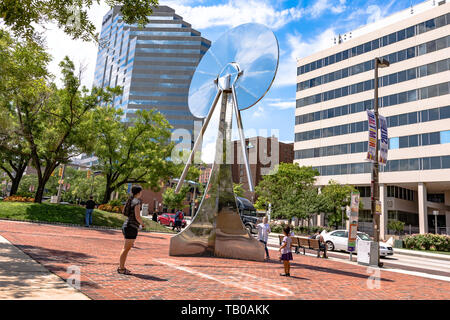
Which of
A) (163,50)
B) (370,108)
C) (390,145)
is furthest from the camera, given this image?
(163,50)

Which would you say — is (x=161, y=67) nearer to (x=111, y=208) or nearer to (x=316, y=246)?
(x=111, y=208)

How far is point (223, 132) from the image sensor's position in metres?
12.1

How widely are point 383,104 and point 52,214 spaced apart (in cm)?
4406

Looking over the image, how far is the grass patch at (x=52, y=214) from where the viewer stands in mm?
19031

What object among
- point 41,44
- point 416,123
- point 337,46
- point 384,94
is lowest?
point 41,44

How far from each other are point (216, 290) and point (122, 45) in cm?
13960

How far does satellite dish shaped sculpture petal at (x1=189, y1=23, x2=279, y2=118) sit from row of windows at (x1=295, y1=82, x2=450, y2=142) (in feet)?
124

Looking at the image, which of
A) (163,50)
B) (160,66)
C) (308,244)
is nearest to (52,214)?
(308,244)

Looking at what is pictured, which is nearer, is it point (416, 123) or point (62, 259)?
point (62, 259)

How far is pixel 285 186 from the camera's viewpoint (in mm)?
47062

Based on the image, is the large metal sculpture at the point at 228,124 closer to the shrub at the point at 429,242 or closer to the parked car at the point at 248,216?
the parked car at the point at 248,216

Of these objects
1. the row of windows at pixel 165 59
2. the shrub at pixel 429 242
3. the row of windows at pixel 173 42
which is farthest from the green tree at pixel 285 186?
the row of windows at pixel 173 42
